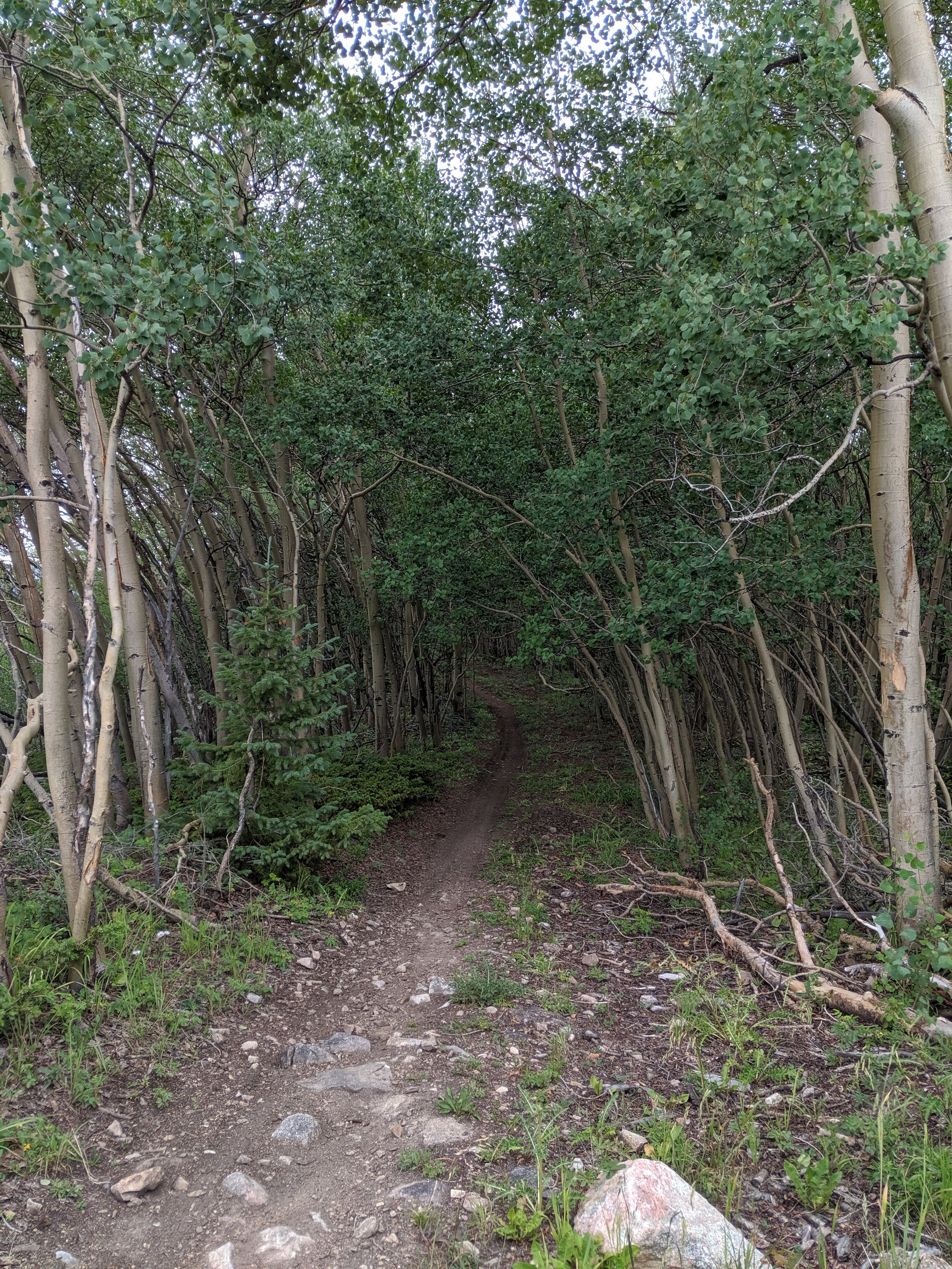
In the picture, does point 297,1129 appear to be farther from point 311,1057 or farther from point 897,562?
point 897,562

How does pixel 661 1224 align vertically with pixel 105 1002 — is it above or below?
below

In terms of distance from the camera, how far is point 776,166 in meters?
4.93

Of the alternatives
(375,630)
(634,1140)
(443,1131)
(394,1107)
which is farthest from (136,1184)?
(375,630)

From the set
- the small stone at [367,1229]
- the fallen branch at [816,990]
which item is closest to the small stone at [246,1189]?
the small stone at [367,1229]

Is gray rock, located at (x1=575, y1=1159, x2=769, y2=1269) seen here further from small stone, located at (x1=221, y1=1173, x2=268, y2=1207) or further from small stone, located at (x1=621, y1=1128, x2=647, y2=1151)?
small stone, located at (x1=221, y1=1173, x2=268, y2=1207)

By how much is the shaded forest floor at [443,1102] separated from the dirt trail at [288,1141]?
0.04 ft

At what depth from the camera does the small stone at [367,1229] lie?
275 centimetres

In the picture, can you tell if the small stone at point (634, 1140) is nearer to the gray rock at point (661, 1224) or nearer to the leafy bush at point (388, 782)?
the gray rock at point (661, 1224)

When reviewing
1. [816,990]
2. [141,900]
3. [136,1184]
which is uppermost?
[141,900]

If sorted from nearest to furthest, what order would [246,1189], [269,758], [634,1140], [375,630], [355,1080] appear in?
[246,1189] → [634,1140] → [355,1080] → [269,758] → [375,630]

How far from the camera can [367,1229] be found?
2.79m

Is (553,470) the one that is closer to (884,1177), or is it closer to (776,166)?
(776,166)

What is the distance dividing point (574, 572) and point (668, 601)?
2.91 metres

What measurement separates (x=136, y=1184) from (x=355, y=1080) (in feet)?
4.06
